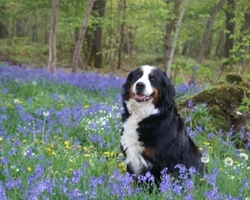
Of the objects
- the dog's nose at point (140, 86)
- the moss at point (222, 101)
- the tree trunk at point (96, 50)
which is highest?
the dog's nose at point (140, 86)

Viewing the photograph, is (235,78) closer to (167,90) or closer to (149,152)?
(167,90)

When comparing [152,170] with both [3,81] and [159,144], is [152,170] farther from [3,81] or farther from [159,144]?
[3,81]

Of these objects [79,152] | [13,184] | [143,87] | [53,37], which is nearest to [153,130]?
[143,87]

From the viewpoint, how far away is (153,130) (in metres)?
3.85

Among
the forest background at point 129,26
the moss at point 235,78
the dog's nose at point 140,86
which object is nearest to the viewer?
the dog's nose at point 140,86

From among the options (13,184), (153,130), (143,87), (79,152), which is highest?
(143,87)

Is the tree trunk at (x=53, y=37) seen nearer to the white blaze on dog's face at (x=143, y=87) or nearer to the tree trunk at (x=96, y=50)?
the white blaze on dog's face at (x=143, y=87)

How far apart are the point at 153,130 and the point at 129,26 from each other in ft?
63.1

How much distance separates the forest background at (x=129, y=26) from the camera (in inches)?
409

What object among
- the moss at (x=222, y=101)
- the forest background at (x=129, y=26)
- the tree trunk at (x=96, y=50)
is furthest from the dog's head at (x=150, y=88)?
the tree trunk at (x=96, y=50)

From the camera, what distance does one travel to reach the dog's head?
148 inches

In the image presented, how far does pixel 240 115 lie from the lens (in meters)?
6.23

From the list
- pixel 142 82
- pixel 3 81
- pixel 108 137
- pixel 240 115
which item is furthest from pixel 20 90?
pixel 142 82

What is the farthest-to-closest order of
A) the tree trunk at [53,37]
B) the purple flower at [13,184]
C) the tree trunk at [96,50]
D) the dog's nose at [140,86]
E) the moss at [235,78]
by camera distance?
the tree trunk at [96,50], the tree trunk at [53,37], the moss at [235,78], the dog's nose at [140,86], the purple flower at [13,184]
